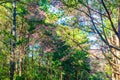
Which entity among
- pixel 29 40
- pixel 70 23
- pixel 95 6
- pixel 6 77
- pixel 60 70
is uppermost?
pixel 95 6

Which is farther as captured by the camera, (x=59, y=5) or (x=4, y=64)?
(x=4, y=64)

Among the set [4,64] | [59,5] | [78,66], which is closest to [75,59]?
[78,66]

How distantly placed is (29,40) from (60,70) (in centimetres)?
1566

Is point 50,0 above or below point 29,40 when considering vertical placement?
above

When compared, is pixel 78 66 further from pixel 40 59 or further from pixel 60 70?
pixel 40 59

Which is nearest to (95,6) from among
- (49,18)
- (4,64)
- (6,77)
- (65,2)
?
(65,2)

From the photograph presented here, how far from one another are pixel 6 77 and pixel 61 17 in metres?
Answer: 24.4

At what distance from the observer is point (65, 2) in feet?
26.3

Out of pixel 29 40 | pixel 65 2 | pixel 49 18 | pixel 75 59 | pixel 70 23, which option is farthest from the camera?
pixel 75 59

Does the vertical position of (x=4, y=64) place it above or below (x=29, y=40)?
below

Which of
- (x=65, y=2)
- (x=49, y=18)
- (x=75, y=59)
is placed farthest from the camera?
(x=75, y=59)

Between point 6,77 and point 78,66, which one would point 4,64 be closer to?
point 6,77

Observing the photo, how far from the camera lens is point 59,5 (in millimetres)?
8133

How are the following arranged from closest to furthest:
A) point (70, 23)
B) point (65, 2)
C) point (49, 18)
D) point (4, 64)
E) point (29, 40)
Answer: point (65, 2), point (70, 23), point (49, 18), point (29, 40), point (4, 64)
